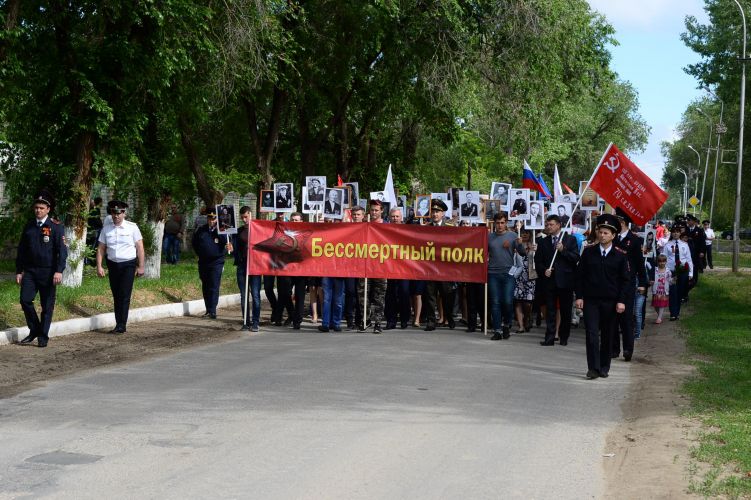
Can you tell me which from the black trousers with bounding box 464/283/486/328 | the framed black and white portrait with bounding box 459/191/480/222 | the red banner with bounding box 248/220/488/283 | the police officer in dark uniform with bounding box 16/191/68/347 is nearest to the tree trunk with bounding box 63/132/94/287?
the red banner with bounding box 248/220/488/283

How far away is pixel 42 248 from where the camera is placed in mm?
14906

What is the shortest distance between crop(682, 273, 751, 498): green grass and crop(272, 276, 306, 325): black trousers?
6.22 metres

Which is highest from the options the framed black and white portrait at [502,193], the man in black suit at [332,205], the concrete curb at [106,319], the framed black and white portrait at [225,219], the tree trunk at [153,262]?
the framed black and white portrait at [502,193]

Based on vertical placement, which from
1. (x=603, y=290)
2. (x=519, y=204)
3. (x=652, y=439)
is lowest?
(x=652, y=439)

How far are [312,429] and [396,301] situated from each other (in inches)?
401

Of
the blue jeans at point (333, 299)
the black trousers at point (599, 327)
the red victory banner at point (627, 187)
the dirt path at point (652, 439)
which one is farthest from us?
the blue jeans at point (333, 299)

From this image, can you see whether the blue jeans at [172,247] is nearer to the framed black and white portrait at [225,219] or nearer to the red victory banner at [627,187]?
the framed black and white portrait at [225,219]

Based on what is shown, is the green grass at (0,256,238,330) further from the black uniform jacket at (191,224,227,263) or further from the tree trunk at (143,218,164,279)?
the black uniform jacket at (191,224,227,263)

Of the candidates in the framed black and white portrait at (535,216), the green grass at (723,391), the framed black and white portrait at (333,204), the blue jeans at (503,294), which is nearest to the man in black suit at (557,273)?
the blue jeans at (503,294)

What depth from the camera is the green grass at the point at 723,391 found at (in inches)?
305

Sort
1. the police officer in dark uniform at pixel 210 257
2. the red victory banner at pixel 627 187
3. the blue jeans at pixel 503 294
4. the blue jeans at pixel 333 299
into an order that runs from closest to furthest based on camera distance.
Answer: the red victory banner at pixel 627 187
the blue jeans at pixel 503 294
the blue jeans at pixel 333 299
the police officer in dark uniform at pixel 210 257

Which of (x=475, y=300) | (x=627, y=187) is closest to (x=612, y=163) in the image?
(x=627, y=187)

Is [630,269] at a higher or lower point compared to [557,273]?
higher

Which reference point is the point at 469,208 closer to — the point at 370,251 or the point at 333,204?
the point at 333,204
